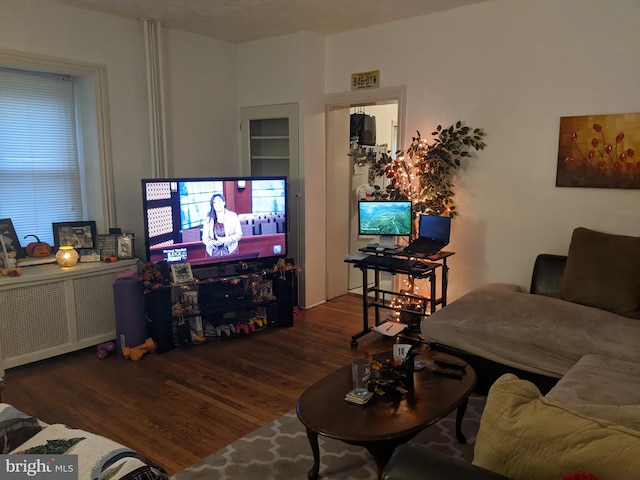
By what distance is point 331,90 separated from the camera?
15.9ft

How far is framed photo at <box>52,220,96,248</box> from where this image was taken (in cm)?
396

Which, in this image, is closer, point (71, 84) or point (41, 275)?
point (41, 275)

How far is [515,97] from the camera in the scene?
12.4 ft

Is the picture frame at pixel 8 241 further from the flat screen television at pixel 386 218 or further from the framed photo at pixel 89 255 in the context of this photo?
the flat screen television at pixel 386 218

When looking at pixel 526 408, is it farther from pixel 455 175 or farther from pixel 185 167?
pixel 185 167

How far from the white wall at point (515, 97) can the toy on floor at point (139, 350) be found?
2530 millimetres

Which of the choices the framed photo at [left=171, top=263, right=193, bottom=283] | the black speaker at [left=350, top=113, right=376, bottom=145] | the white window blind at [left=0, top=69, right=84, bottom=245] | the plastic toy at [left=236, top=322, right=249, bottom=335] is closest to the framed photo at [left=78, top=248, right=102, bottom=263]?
the white window blind at [left=0, top=69, right=84, bottom=245]

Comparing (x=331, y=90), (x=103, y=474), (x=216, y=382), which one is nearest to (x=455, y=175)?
(x=331, y=90)

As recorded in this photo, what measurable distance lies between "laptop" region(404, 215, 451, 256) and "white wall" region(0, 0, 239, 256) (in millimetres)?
2261

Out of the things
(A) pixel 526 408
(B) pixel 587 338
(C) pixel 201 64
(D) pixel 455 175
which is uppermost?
(C) pixel 201 64

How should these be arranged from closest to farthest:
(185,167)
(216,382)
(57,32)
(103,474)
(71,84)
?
1. (103,474)
2. (216,382)
3. (57,32)
4. (71,84)
5. (185,167)

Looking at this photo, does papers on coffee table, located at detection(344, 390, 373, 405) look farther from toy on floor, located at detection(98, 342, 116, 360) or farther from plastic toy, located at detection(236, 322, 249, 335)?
toy on floor, located at detection(98, 342, 116, 360)

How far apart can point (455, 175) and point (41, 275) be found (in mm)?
3289

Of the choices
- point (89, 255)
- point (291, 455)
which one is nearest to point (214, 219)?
point (89, 255)
